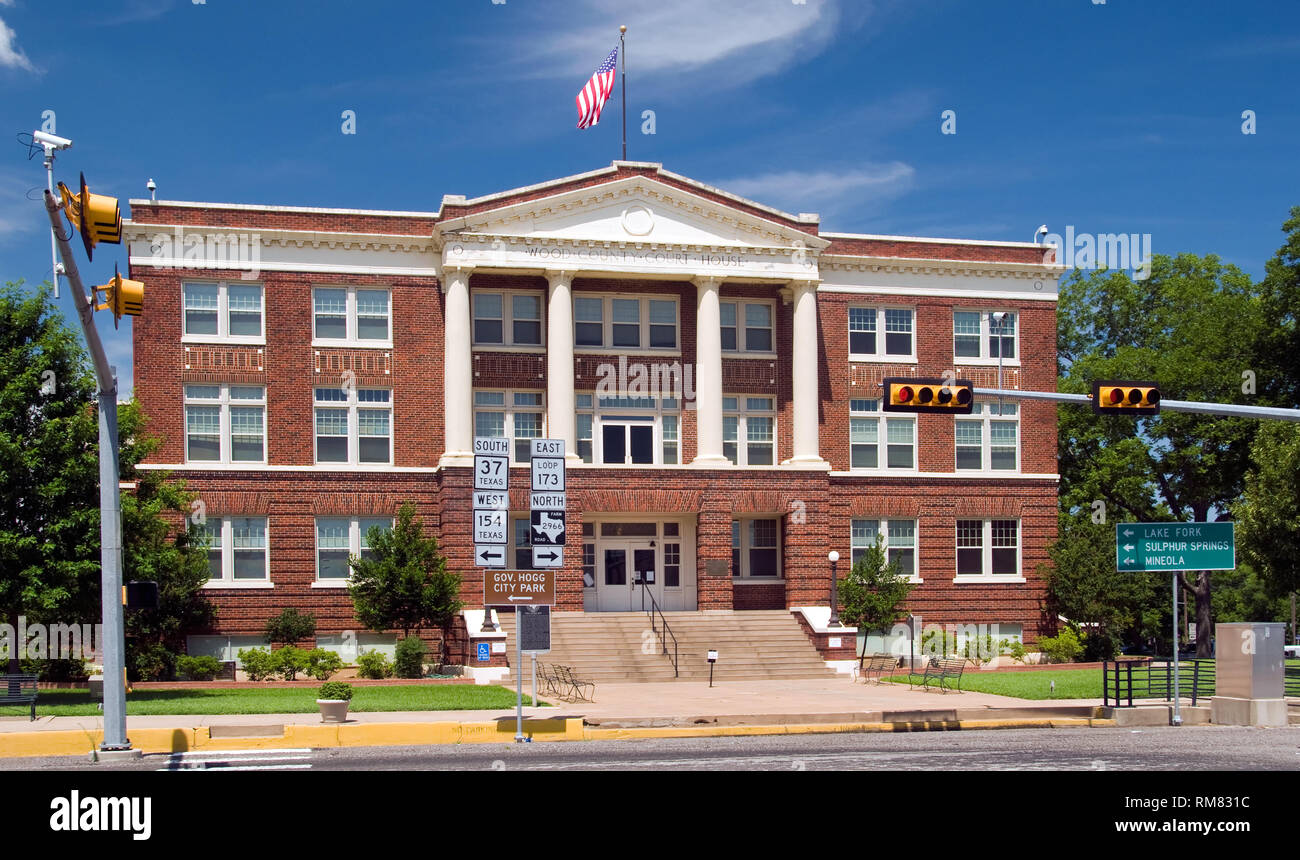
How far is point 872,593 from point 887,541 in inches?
114

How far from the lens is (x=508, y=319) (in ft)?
140

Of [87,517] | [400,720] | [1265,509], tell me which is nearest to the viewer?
[400,720]

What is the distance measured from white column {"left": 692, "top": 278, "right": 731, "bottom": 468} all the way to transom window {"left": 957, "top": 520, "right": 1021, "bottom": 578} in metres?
9.58

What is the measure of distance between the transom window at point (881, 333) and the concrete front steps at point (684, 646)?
386 inches

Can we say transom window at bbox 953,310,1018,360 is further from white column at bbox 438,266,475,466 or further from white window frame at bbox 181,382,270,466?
white window frame at bbox 181,382,270,466

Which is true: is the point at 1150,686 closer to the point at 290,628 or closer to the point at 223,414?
the point at 290,628

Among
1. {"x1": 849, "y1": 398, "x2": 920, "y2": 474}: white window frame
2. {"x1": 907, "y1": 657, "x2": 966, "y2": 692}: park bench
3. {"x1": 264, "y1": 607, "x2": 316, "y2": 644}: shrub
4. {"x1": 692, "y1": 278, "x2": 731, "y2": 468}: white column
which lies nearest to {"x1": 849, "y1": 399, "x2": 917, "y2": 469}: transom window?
{"x1": 849, "y1": 398, "x2": 920, "y2": 474}: white window frame

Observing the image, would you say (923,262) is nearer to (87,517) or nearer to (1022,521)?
(1022,521)

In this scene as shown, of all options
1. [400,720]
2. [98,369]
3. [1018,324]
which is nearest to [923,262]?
[1018,324]

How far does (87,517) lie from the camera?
28.1 meters

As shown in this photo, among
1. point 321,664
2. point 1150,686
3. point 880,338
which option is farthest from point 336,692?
point 880,338

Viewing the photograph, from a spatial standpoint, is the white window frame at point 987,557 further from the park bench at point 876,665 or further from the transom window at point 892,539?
the park bench at point 876,665

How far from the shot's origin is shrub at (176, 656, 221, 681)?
37.7m

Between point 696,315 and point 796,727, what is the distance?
69.8 feet
